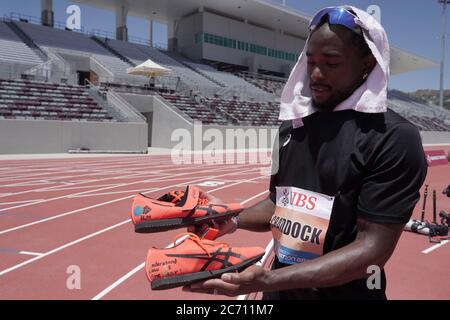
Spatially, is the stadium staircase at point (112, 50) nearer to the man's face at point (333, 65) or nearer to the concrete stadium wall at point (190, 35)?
the concrete stadium wall at point (190, 35)

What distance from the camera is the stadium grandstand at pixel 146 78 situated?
1800cm

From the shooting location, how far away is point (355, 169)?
1228mm

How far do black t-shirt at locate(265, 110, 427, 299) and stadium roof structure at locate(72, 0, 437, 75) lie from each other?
34807mm

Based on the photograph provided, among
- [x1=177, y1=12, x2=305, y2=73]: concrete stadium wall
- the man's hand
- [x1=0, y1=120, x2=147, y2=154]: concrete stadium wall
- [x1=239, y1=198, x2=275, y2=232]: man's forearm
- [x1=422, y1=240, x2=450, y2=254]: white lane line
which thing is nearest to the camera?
the man's hand

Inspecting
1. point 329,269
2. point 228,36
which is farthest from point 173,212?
point 228,36

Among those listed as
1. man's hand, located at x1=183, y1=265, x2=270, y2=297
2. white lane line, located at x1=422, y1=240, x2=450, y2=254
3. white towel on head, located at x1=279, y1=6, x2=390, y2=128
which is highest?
white towel on head, located at x1=279, y1=6, x2=390, y2=128

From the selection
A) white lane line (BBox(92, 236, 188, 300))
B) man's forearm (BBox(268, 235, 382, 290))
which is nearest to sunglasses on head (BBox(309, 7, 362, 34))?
man's forearm (BBox(268, 235, 382, 290))

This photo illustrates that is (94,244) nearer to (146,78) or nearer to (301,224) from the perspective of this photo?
(301,224)

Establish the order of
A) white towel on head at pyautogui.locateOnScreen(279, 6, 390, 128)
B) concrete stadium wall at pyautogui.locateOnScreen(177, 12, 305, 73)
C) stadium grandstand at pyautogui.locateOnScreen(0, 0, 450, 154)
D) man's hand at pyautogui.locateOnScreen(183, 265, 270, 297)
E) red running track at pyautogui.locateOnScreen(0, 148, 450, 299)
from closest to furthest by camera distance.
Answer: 1. man's hand at pyautogui.locateOnScreen(183, 265, 270, 297)
2. white towel on head at pyautogui.locateOnScreen(279, 6, 390, 128)
3. red running track at pyautogui.locateOnScreen(0, 148, 450, 299)
4. stadium grandstand at pyautogui.locateOnScreen(0, 0, 450, 154)
5. concrete stadium wall at pyautogui.locateOnScreen(177, 12, 305, 73)

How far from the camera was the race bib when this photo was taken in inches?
51.7

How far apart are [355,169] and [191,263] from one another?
2.14 ft

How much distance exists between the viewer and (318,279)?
3.92 feet

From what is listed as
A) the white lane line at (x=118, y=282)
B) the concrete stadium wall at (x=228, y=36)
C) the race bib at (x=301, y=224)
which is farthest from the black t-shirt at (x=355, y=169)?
the concrete stadium wall at (x=228, y=36)

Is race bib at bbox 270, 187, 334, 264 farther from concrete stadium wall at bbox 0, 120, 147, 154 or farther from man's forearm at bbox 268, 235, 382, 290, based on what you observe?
concrete stadium wall at bbox 0, 120, 147, 154
